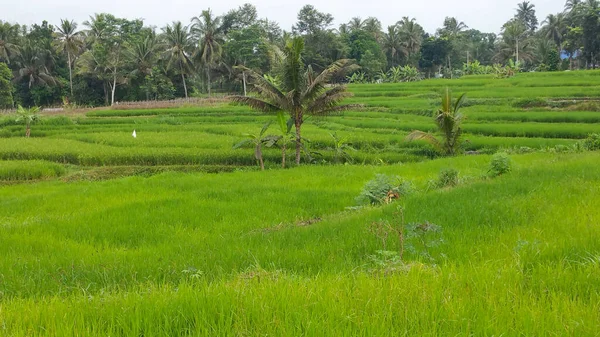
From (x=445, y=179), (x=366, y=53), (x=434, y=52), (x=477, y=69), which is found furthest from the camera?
(x=434, y=52)

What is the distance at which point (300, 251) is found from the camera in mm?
5348

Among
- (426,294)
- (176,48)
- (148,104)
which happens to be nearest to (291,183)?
(426,294)

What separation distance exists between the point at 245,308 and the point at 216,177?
12076 mm

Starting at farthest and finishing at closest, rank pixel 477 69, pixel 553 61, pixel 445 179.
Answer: pixel 477 69
pixel 553 61
pixel 445 179

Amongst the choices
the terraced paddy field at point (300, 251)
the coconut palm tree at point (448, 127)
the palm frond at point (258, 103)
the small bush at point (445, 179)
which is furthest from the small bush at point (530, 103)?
the small bush at point (445, 179)

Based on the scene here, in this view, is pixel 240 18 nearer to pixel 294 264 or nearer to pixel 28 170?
pixel 28 170

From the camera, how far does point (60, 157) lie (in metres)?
20.4

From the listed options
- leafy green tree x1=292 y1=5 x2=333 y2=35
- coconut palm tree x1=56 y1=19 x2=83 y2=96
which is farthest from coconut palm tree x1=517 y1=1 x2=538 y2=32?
coconut palm tree x1=56 y1=19 x2=83 y2=96

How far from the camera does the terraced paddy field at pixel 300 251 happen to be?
7.65 feet

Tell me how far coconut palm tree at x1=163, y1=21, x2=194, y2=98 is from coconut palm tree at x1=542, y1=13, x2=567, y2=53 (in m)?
52.9

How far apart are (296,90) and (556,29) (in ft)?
211

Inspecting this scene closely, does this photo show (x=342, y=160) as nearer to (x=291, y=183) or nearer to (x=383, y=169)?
(x=383, y=169)

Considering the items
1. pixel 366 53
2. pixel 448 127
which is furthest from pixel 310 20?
pixel 448 127

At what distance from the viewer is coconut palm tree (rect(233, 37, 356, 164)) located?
16109 millimetres
